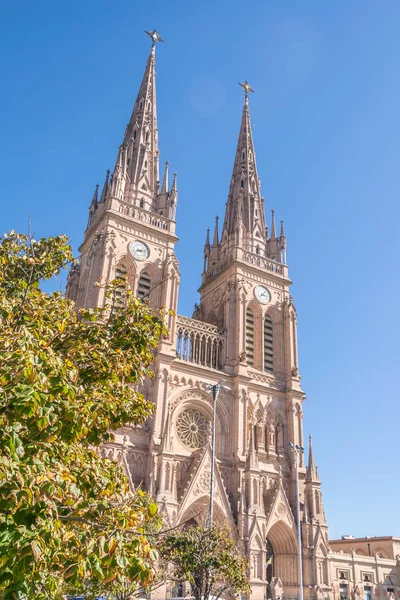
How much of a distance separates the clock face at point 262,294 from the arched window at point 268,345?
1.37 meters

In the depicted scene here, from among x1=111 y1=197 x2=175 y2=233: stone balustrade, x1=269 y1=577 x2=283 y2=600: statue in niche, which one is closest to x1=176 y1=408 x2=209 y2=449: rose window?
x1=269 y1=577 x2=283 y2=600: statue in niche

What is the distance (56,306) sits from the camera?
424 inches

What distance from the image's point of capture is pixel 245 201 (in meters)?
49.5

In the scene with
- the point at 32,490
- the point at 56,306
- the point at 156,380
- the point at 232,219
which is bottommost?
the point at 32,490

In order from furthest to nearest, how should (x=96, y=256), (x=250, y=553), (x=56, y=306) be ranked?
(x=96, y=256)
(x=250, y=553)
(x=56, y=306)

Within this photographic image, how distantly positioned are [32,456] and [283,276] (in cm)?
4033

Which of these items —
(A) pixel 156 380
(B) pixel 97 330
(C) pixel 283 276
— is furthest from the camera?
(C) pixel 283 276

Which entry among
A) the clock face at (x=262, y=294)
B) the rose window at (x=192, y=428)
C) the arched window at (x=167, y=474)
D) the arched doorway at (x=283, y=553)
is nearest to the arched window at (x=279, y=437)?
the arched doorway at (x=283, y=553)

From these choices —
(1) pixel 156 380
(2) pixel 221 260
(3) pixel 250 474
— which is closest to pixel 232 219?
(2) pixel 221 260

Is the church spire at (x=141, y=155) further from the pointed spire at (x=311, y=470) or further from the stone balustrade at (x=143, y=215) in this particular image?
the pointed spire at (x=311, y=470)

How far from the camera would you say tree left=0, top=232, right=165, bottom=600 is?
539cm

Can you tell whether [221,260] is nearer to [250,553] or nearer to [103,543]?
[250,553]

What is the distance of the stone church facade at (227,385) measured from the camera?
31.8m

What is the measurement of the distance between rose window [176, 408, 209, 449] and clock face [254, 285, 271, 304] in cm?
1113
